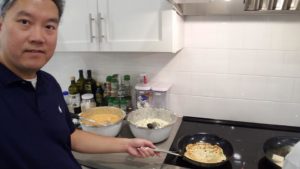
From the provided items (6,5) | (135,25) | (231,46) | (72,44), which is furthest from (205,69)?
(6,5)

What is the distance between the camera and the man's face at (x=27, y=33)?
73cm

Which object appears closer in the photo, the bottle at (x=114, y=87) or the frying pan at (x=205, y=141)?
the frying pan at (x=205, y=141)

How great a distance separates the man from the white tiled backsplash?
2.63 ft

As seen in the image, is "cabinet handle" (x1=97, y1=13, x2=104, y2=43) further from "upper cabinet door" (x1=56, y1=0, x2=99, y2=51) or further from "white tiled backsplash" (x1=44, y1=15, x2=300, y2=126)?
"white tiled backsplash" (x1=44, y1=15, x2=300, y2=126)

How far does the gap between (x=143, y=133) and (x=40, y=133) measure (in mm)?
543

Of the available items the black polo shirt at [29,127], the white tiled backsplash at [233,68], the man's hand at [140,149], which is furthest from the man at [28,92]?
the white tiled backsplash at [233,68]

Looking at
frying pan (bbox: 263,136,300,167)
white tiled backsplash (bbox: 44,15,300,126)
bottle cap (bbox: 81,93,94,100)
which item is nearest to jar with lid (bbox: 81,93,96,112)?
bottle cap (bbox: 81,93,94,100)

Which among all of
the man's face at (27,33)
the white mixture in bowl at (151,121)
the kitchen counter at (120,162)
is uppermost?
the man's face at (27,33)

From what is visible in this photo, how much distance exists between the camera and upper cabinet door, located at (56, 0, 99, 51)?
1.29 meters

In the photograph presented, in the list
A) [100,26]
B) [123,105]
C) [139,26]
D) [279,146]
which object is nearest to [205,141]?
[279,146]

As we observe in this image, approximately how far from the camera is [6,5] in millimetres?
739

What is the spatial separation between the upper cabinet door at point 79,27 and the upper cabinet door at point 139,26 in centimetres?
5

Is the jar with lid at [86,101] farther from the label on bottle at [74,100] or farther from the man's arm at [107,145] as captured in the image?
the man's arm at [107,145]

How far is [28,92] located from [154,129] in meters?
0.61
